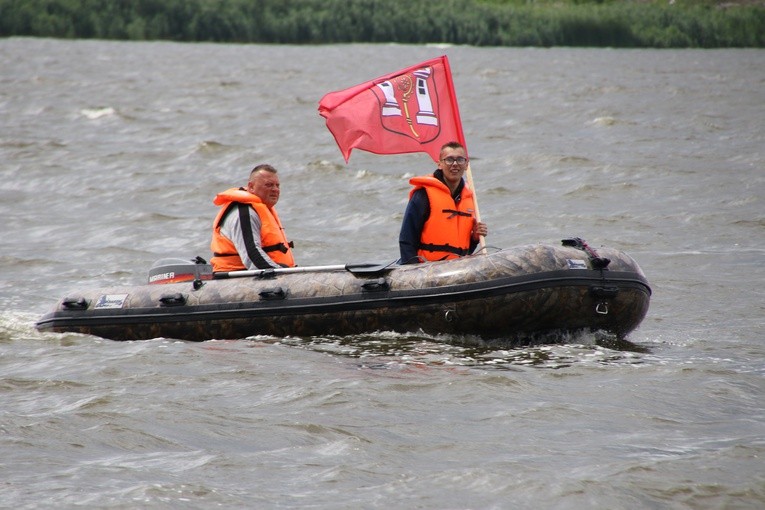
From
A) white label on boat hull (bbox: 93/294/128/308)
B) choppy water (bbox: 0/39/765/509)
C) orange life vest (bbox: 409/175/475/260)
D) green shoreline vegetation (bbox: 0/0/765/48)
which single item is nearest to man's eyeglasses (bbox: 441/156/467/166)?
orange life vest (bbox: 409/175/475/260)

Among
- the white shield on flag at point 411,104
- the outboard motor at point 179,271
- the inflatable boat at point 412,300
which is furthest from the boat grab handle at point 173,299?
the white shield on flag at point 411,104

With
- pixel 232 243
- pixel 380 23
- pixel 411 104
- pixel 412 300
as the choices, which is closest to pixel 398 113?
pixel 411 104

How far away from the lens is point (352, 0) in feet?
205

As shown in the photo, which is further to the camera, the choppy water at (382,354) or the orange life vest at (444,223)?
the orange life vest at (444,223)

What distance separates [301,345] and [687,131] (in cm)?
1651

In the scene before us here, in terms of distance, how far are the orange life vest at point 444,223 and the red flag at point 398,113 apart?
690mm

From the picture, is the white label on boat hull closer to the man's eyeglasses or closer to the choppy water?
the choppy water

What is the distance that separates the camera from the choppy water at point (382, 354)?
5.91 m

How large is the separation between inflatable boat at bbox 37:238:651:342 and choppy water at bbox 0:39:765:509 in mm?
178

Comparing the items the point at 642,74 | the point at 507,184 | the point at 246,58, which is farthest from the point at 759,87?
the point at 246,58

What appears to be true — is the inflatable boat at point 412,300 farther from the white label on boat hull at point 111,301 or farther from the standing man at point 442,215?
the standing man at point 442,215

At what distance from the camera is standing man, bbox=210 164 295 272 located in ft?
29.1

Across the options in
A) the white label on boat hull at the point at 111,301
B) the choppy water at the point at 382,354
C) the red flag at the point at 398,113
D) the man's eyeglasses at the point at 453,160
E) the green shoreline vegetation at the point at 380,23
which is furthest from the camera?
the green shoreline vegetation at the point at 380,23

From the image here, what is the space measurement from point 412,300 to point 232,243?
160 cm
